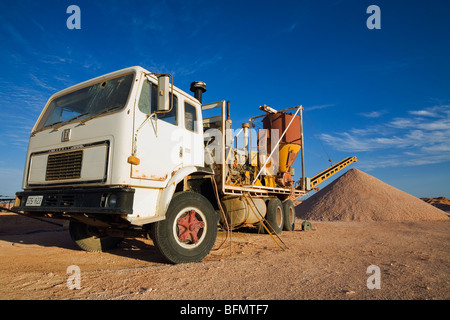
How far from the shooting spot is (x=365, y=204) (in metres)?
16.9

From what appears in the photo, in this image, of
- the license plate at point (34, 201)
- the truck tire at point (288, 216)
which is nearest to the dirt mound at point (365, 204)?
the truck tire at point (288, 216)

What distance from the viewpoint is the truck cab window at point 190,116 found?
4.86m

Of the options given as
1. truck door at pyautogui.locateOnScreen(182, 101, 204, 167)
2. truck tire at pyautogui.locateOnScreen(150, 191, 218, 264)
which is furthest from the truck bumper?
truck door at pyautogui.locateOnScreen(182, 101, 204, 167)

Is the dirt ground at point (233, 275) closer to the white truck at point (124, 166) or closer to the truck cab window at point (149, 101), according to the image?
the white truck at point (124, 166)

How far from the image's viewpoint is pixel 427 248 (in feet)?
18.7

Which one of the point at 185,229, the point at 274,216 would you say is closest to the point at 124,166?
the point at 185,229

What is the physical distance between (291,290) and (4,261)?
176 inches

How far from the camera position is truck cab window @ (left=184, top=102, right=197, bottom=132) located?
15.9 ft

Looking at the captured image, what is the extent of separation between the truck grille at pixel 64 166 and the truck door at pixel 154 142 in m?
0.90

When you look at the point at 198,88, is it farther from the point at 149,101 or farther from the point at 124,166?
the point at 124,166

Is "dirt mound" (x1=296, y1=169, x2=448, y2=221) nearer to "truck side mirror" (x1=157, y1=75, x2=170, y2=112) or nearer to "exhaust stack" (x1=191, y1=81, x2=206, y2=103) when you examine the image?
"exhaust stack" (x1=191, y1=81, x2=206, y2=103)

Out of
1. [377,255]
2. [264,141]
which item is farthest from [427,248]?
[264,141]

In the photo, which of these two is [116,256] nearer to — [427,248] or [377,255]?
[377,255]

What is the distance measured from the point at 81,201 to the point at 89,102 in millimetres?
1713
